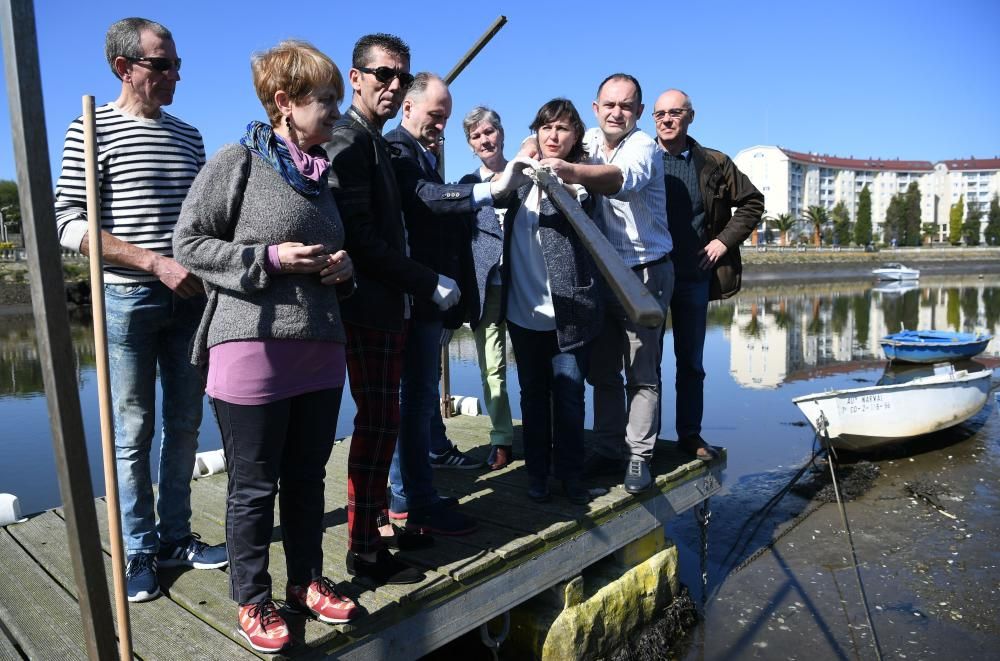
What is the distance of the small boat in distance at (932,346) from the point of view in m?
15.6

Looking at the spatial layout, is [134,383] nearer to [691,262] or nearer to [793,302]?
[691,262]

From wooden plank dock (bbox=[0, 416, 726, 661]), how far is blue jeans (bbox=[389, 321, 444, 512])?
0.31 meters

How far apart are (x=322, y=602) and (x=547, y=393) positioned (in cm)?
167

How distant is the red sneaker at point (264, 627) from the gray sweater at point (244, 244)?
0.94m

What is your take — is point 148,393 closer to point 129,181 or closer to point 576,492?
point 129,181

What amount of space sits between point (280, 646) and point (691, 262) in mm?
3523

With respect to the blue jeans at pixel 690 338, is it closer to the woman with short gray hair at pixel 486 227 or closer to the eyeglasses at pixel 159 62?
the woman with short gray hair at pixel 486 227

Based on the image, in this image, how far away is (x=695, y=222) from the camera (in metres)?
5.02

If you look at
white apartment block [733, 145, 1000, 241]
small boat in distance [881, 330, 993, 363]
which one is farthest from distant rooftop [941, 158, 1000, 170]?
small boat in distance [881, 330, 993, 363]

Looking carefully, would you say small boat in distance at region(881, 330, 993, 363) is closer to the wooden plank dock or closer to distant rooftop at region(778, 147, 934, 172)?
the wooden plank dock

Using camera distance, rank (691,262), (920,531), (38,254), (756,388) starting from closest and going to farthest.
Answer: (38,254)
(691,262)
(920,531)
(756,388)

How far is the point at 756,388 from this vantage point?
14.8m

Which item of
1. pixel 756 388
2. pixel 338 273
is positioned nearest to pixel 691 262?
pixel 338 273

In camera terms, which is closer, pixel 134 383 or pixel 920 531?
pixel 134 383
